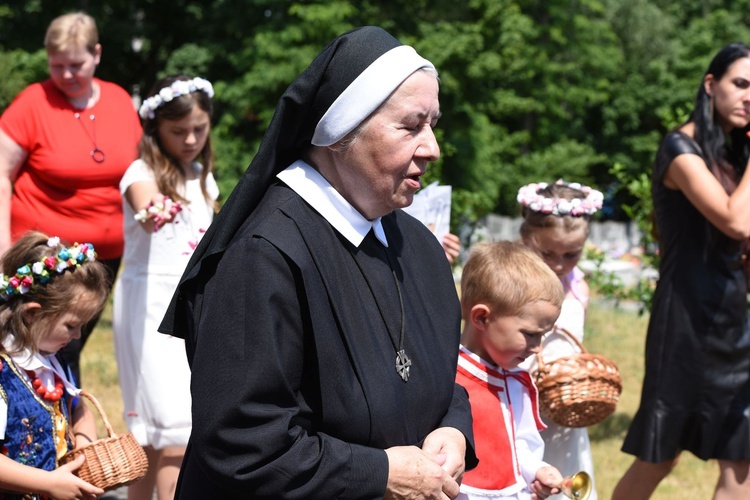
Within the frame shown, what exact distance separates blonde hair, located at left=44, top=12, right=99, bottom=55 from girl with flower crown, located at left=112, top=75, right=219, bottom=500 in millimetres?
515

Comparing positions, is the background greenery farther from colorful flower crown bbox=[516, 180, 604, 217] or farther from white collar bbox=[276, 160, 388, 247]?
white collar bbox=[276, 160, 388, 247]

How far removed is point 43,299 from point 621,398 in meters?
6.42

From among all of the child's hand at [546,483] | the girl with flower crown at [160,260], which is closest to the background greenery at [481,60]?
the girl with flower crown at [160,260]

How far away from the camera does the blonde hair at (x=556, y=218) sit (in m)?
4.65

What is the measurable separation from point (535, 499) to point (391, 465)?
1313 millimetres

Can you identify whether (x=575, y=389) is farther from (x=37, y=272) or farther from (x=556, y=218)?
(x=37, y=272)

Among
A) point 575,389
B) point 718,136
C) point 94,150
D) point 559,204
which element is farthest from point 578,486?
point 94,150

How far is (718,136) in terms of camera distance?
4.76 meters

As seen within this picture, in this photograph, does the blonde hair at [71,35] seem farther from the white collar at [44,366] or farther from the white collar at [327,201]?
the white collar at [327,201]

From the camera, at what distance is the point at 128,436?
11.8 ft

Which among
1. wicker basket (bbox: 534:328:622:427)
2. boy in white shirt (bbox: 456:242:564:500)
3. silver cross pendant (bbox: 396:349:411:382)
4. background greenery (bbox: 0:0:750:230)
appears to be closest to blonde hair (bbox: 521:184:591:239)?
wicker basket (bbox: 534:328:622:427)

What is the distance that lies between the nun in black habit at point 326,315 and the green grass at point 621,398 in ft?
12.8

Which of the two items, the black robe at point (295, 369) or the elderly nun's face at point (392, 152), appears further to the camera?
the elderly nun's face at point (392, 152)

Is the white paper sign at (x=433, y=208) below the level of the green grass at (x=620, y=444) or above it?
above
